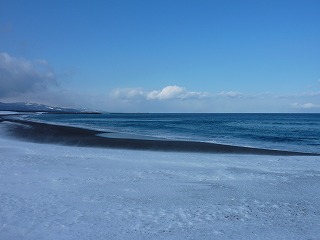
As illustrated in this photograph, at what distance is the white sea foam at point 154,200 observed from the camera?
8.47 metres

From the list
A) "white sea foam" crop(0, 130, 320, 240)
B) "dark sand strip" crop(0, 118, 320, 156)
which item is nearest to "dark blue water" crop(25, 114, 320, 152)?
"dark sand strip" crop(0, 118, 320, 156)

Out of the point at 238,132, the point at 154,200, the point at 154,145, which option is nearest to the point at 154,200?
the point at 154,200

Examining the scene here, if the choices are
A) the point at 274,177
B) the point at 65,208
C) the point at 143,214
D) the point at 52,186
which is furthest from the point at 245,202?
the point at 52,186

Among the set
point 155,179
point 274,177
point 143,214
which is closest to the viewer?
point 143,214

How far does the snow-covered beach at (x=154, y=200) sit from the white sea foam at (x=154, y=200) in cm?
3

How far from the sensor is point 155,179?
1459 centimetres

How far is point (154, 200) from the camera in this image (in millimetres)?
11344

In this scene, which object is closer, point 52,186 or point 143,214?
point 143,214

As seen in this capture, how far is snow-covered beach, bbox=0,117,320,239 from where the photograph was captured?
8477 millimetres

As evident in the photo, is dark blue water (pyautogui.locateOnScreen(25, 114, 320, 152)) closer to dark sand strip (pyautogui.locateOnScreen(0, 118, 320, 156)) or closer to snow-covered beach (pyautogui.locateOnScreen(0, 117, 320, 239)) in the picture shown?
dark sand strip (pyautogui.locateOnScreen(0, 118, 320, 156))

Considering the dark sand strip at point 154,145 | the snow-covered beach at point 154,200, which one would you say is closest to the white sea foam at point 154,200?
the snow-covered beach at point 154,200

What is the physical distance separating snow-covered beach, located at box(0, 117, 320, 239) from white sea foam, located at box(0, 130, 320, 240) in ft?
0.09

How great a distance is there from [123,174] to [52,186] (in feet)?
12.7

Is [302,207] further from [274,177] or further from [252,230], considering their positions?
[274,177]
